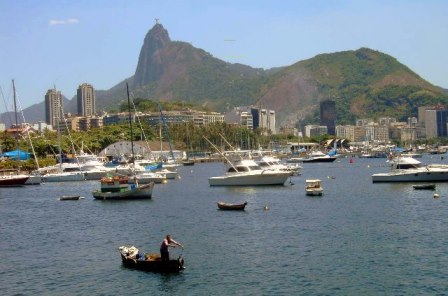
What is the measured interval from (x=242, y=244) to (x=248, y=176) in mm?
48913

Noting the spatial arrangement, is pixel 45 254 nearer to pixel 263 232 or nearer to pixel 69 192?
pixel 263 232

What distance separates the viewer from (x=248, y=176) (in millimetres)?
99062

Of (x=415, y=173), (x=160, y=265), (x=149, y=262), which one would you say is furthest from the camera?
(x=415, y=173)

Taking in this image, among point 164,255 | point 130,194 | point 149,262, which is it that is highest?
point 130,194

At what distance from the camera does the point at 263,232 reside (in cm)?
5603

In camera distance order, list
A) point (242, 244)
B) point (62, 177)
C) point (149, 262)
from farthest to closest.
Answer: point (62, 177)
point (242, 244)
point (149, 262)

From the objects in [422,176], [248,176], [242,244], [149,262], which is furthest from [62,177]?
[149,262]

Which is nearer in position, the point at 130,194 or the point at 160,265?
the point at 160,265

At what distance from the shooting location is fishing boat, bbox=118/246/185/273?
41406 millimetres

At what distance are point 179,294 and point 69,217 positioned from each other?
3671 centimetres

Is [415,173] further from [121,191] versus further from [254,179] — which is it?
[121,191]

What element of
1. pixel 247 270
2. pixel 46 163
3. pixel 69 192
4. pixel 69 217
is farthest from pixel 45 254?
pixel 46 163

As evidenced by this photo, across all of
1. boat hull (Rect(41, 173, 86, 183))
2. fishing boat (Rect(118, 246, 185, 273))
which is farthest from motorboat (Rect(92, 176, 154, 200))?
boat hull (Rect(41, 173, 86, 183))

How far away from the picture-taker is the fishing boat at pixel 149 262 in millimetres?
41406
